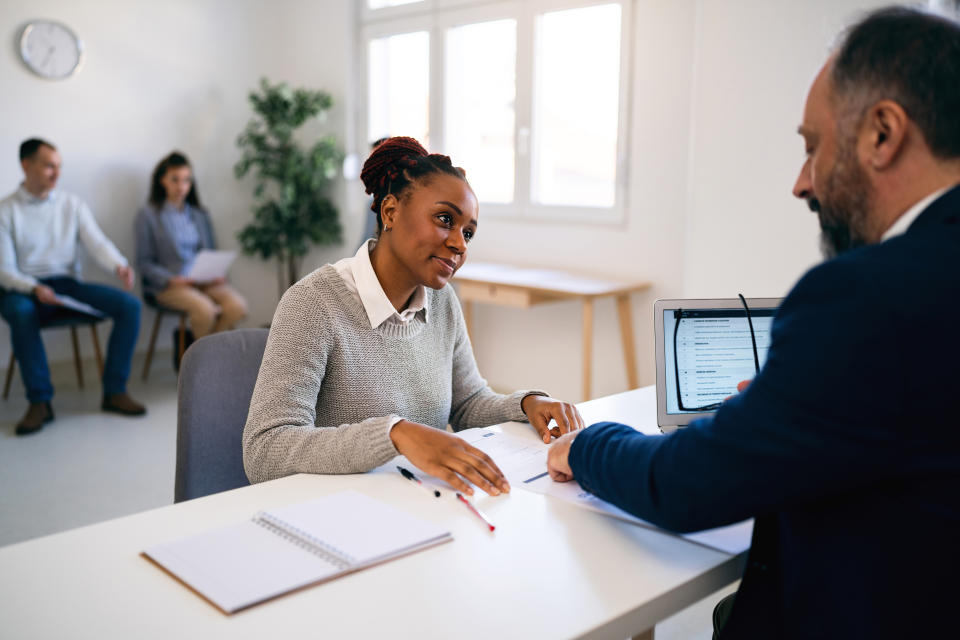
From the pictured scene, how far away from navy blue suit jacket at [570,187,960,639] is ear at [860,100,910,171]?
7cm

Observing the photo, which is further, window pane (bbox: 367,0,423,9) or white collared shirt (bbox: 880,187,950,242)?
window pane (bbox: 367,0,423,9)

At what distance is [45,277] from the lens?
4414mm

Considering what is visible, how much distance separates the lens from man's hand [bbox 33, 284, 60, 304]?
411cm

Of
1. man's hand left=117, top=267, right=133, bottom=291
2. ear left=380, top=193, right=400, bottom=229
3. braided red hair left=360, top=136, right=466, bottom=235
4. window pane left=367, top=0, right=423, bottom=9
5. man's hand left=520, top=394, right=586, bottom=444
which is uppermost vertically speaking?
window pane left=367, top=0, right=423, bottom=9

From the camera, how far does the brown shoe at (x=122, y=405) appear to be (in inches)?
166

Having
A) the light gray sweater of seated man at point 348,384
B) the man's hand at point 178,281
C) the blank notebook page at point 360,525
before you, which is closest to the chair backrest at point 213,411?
the light gray sweater of seated man at point 348,384

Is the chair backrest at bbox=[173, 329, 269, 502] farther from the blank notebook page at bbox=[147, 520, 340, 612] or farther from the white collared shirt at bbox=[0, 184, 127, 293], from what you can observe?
the white collared shirt at bbox=[0, 184, 127, 293]

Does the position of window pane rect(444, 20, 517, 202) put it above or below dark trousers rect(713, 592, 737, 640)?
above

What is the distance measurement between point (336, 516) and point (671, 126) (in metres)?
3.25

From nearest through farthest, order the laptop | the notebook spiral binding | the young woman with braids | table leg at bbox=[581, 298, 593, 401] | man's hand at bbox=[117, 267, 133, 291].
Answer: the notebook spiral binding → the young woman with braids → the laptop → table leg at bbox=[581, 298, 593, 401] → man's hand at bbox=[117, 267, 133, 291]

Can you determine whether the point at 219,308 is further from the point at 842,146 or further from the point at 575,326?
the point at 842,146

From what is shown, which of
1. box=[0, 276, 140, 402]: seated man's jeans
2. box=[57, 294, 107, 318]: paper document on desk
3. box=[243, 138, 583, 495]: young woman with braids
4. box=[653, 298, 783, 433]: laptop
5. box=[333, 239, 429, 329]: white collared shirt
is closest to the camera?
box=[243, 138, 583, 495]: young woman with braids

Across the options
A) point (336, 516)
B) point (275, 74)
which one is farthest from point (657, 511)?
point (275, 74)

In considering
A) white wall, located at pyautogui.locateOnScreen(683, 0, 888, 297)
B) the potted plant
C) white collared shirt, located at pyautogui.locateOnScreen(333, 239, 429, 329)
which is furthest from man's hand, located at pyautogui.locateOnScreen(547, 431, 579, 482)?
the potted plant
